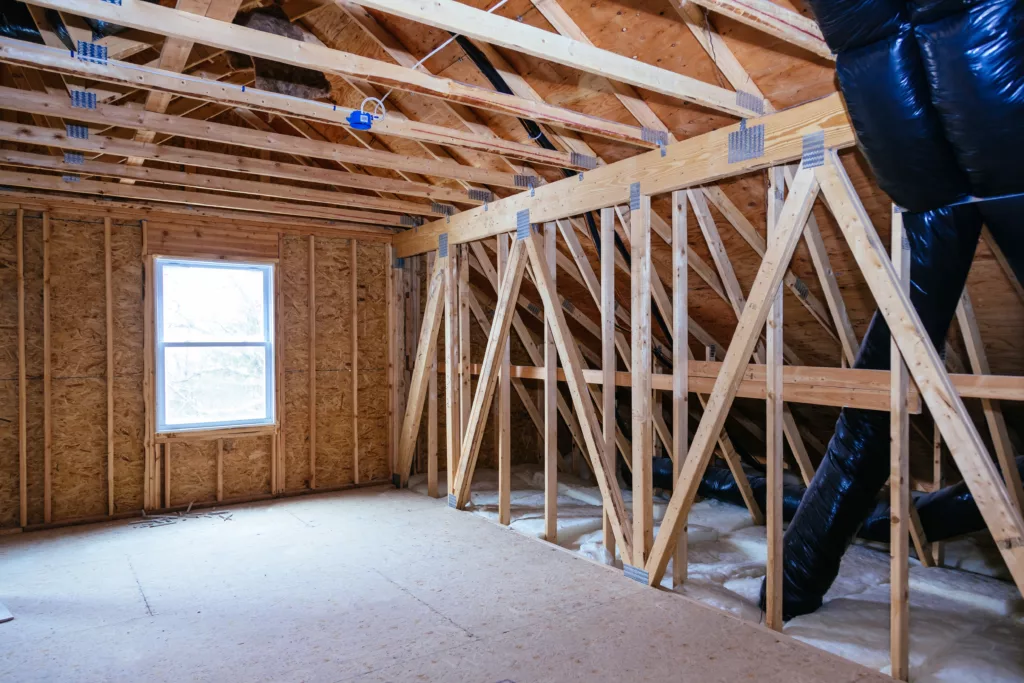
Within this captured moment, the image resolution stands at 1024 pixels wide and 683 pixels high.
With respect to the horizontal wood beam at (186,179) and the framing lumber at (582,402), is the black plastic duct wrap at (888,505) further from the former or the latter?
the horizontal wood beam at (186,179)

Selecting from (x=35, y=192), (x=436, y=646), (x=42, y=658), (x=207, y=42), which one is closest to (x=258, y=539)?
(x=42, y=658)

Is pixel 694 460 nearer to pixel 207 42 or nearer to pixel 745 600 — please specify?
pixel 745 600

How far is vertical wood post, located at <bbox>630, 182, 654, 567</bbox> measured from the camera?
4.00 m

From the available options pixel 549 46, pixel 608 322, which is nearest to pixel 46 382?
pixel 608 322

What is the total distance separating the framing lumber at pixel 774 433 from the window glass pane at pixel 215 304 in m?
4.73

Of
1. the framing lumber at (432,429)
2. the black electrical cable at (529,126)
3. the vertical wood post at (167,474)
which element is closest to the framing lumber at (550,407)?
the black electrical cable at (529,126)

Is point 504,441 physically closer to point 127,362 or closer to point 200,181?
point 200,181

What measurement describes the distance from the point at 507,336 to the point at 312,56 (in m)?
2.89

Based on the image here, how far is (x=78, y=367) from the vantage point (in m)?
5.66

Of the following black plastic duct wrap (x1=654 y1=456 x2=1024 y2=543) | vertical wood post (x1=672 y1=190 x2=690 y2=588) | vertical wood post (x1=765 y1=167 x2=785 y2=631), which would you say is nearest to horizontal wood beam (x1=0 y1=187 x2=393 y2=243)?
vertical wood post (x1=672 y1=190 x2=690 y2=588)

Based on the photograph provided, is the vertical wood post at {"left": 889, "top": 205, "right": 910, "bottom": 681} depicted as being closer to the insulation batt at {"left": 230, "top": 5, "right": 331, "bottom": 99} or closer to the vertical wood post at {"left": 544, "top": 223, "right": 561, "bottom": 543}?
the vertical wood post at {"left": 544, "top": 223, "right": 561, "bottom": 543}

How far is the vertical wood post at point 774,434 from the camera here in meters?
3.33

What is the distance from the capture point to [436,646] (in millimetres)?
3211

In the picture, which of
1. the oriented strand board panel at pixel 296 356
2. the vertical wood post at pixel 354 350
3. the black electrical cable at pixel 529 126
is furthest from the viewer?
the vertical wood post at pixel 354 350
